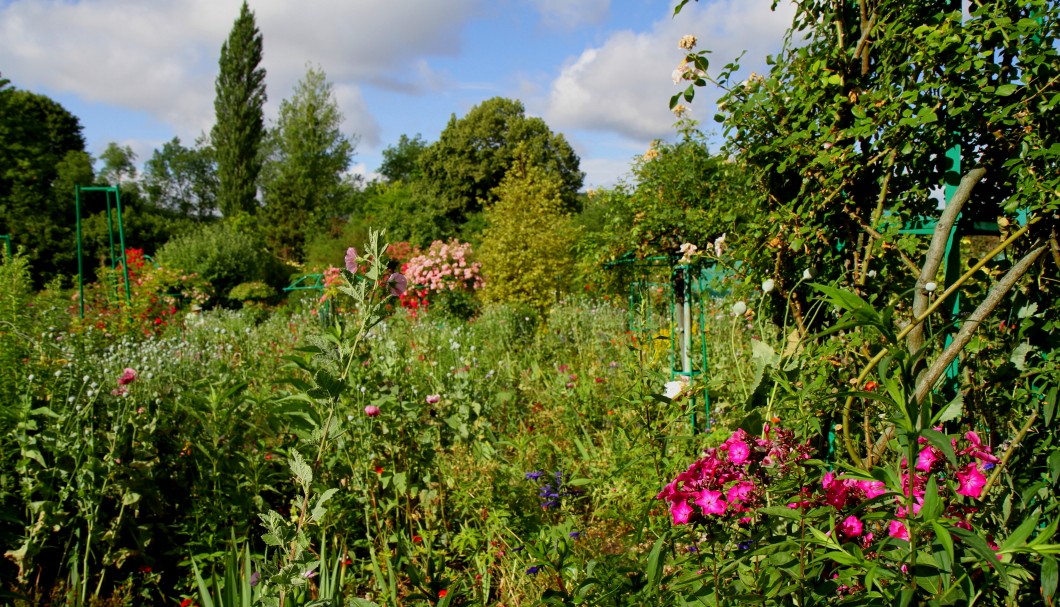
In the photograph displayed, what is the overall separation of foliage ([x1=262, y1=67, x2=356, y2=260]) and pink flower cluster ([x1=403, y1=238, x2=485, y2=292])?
53.2 feet

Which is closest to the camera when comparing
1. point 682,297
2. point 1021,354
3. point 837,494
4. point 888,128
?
point 837,494

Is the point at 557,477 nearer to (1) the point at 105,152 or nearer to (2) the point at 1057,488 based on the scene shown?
(2) the point at 1057,488

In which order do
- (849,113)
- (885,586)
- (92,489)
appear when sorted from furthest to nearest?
(92,489), (849,113), (885,586)

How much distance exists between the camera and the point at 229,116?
26.5 m

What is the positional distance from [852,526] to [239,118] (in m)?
29.2

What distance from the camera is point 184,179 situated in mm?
44062

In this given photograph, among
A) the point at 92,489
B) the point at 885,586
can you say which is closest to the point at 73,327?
the point at 92,489

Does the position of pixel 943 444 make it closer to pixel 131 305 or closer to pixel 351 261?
pixel 351 261

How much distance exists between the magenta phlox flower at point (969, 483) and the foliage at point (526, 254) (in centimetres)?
686

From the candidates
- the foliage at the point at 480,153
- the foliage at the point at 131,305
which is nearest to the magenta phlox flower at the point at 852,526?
the foliage at the point at 131,305

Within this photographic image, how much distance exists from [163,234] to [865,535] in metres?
21.9

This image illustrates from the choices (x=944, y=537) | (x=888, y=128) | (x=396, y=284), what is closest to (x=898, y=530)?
(x=944, y=537)

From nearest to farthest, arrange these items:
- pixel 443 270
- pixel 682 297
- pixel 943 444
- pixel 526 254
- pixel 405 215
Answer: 1. pixel 943 444
2. pixel 682 297
3. pixel 526 254
4. pixel 443 270
5. pixel 405 215

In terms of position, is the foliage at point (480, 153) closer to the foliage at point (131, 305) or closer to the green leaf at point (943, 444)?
the foliage at point (131, 305)
